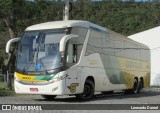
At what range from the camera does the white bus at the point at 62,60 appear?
16.0 m

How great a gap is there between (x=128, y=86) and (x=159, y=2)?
252 feet

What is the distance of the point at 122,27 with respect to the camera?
246 feet

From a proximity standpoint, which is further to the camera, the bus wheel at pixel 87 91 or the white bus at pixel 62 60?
the bus wheel at pixel 87 91

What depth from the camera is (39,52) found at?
650 inches

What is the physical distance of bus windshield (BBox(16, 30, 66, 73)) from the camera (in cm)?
1616

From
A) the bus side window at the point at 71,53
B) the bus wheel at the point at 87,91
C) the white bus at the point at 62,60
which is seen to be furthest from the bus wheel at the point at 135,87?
the bus side window at the point at 71,53

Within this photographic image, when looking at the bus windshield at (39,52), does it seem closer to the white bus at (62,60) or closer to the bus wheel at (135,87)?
the white bus at (62,60)

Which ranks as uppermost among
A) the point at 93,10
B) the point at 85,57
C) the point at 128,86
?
the point at 93,10

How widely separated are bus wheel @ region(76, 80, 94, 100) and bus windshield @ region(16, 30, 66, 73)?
7.54 ft

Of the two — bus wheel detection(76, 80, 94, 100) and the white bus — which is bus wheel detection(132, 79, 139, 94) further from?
bus wheel detection(76, 80, 94, 100)

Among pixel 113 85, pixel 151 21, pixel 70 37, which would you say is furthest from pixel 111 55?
pixel 151 21

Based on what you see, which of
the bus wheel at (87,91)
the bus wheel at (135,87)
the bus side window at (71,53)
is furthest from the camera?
the bus wheel at (135,87)

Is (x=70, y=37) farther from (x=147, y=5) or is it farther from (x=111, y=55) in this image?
(x=147, y=5)

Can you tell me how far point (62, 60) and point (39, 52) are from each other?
1109 millimetres
